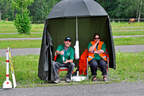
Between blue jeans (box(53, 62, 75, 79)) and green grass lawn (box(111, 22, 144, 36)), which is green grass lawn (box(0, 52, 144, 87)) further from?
green grass lawn (box(111, 22, 144, 36))

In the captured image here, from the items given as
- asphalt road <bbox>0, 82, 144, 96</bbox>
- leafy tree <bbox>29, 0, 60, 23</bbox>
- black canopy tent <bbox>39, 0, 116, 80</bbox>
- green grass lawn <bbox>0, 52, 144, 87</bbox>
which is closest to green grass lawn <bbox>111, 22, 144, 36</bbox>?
green grass lawn <bbox>0, 52, 144, 87</bbox>

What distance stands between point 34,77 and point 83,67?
1.51 meters

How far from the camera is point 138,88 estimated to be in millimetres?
6648

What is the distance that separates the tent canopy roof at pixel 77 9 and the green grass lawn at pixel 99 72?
185 centimetres

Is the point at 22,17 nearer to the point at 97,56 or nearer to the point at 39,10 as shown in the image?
the point at 97,56

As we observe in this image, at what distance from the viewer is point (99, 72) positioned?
9133 mm

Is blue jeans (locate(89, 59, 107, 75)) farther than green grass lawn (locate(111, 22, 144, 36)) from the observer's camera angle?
No

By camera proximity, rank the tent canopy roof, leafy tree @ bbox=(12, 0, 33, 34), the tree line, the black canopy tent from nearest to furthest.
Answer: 1. the tent canopy roof
2. the black canopy tent
3. leafy tree @ bbox=(12, 0, 33, 34)
4. the tree line

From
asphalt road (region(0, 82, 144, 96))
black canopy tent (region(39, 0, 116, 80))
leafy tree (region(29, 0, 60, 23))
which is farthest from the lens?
leafy tree (region(29, 0, 60, 23))

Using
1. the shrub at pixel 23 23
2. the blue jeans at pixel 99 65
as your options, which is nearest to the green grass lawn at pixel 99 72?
the blue jeans at pixel 99 65

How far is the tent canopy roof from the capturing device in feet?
24.2

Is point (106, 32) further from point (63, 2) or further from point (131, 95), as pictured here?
point (131, 95)

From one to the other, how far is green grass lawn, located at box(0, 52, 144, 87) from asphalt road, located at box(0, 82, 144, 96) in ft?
1.70

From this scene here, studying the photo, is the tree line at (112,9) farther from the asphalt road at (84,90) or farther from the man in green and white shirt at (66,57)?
the asphalt road at (84,90)
